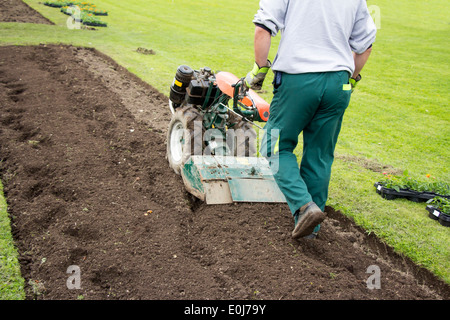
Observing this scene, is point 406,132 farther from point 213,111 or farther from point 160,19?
point 160,19

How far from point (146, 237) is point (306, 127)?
5.60 feet

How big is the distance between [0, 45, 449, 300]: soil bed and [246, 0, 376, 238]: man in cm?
45

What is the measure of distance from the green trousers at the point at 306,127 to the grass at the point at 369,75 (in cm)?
109

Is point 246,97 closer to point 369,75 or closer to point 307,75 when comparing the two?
point 307,75

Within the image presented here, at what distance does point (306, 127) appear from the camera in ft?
11.5

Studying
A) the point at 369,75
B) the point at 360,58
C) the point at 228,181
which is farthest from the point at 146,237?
the point at 369,75

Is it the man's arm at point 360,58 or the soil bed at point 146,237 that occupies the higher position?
the man's arm at point 360,58

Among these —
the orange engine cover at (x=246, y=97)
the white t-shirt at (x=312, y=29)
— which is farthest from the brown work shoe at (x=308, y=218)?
the orange engine cover at (x=246, y=97)

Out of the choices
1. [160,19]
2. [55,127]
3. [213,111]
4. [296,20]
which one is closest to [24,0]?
[160,19]

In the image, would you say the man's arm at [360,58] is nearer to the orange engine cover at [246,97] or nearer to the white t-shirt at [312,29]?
the white t-shirt at [312,29]

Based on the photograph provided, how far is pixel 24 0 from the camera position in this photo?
18.8 meters

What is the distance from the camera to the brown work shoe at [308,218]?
3.26m
